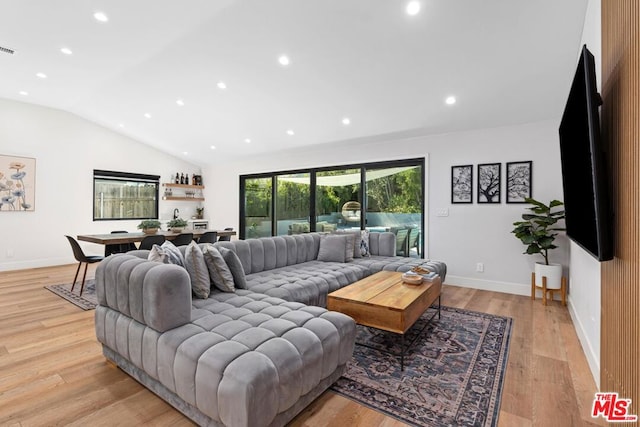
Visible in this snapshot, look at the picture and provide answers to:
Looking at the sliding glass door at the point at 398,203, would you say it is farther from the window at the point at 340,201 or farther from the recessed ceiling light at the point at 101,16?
the recessed ceiling light at the point at 101,16

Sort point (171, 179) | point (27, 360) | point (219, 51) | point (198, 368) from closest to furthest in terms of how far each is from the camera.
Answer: point (198, 368), point (27, 360), point (219, 51), point (171, 179)

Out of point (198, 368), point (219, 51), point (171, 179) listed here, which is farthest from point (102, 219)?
point (198, 368)

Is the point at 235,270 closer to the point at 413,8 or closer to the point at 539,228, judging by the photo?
the point at 413,8

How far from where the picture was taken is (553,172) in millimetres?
4137

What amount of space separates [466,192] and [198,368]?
4.43 m

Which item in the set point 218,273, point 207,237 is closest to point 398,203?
point 207,237

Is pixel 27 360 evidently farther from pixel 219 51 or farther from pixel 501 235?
pixel 501 235

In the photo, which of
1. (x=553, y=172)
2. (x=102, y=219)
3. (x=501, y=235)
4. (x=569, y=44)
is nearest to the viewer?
(x=569, y=44)

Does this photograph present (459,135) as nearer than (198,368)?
No

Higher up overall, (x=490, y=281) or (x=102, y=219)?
(x=102, y=219)

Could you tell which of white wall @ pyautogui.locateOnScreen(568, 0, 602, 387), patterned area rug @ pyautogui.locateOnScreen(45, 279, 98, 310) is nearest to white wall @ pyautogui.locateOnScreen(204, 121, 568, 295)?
white wall @ pyautogui.locateOnScreen(568, 0, 602, 387)

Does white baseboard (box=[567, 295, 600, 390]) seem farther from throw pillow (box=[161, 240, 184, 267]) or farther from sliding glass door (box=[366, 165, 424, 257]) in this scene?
throw pillow (box=[161, 240, 184, 267])

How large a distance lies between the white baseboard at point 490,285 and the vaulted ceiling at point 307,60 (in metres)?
2.32

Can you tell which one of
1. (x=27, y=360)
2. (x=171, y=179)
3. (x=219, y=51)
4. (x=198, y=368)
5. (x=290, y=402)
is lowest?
(x=27, y=360)
